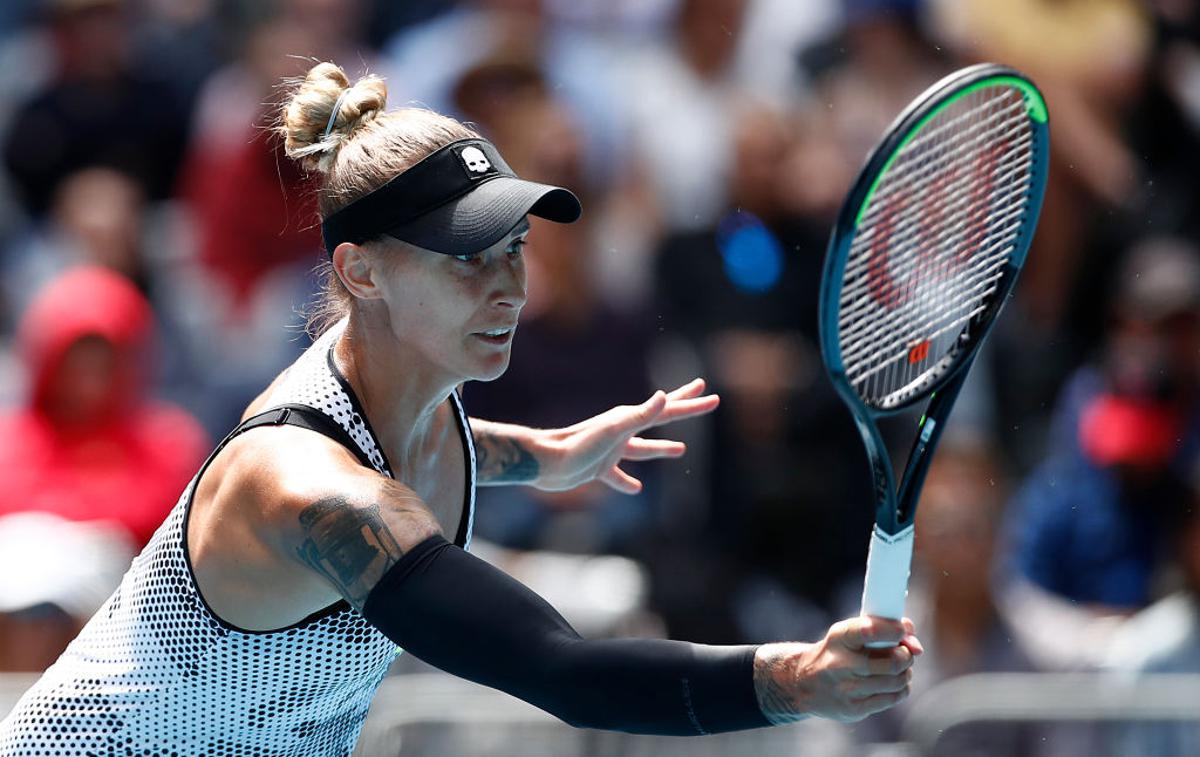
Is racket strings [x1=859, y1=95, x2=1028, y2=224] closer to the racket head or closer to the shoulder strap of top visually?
the racket head

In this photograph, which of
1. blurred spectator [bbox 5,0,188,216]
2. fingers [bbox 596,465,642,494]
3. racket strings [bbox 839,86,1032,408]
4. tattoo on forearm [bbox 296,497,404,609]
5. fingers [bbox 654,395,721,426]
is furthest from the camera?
blurred spectator [bbox 5,0,188,216]

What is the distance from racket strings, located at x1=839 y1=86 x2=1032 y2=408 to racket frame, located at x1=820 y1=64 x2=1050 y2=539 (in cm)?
3

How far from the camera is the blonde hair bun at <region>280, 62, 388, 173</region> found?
320 centimetres

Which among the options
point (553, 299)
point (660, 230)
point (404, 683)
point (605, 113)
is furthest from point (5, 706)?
point (605, 113)

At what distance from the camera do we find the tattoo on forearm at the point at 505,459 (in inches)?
149

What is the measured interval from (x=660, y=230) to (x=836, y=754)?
2087mm

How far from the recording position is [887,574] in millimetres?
2625

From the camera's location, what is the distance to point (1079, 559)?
5.86 m

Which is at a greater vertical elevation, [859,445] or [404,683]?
[859,445]

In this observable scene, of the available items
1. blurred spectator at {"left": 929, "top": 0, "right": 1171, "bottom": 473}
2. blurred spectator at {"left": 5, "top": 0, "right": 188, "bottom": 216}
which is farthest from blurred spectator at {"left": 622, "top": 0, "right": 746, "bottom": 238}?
blurred spectator at {"left": 5, "top": 0, "right": 188, "bottom": 216}

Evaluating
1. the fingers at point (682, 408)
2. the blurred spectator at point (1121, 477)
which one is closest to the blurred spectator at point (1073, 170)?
the blurred spectator at point (1121, 477)

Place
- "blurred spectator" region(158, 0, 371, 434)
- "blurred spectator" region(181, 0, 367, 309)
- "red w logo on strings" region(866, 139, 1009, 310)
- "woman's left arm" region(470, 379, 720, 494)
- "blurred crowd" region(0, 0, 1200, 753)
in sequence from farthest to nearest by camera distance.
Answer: "blurred spectator" region(181, 0, 367, 309)
"blurred spectator" region(158, 0, 371, 434)
"blurred crowd" region(0, 0, 1200, 753)
"woman's left arm" region(470, 379, 720, 494)
"red w logo on strings" region(866, 139, 1009, 310)

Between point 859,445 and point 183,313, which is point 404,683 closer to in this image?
point 859,445

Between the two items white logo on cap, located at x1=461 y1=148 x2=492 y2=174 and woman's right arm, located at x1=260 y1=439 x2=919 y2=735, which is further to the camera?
white logo on cap, located at x1=461 y1=148 x2=492 y2=174
